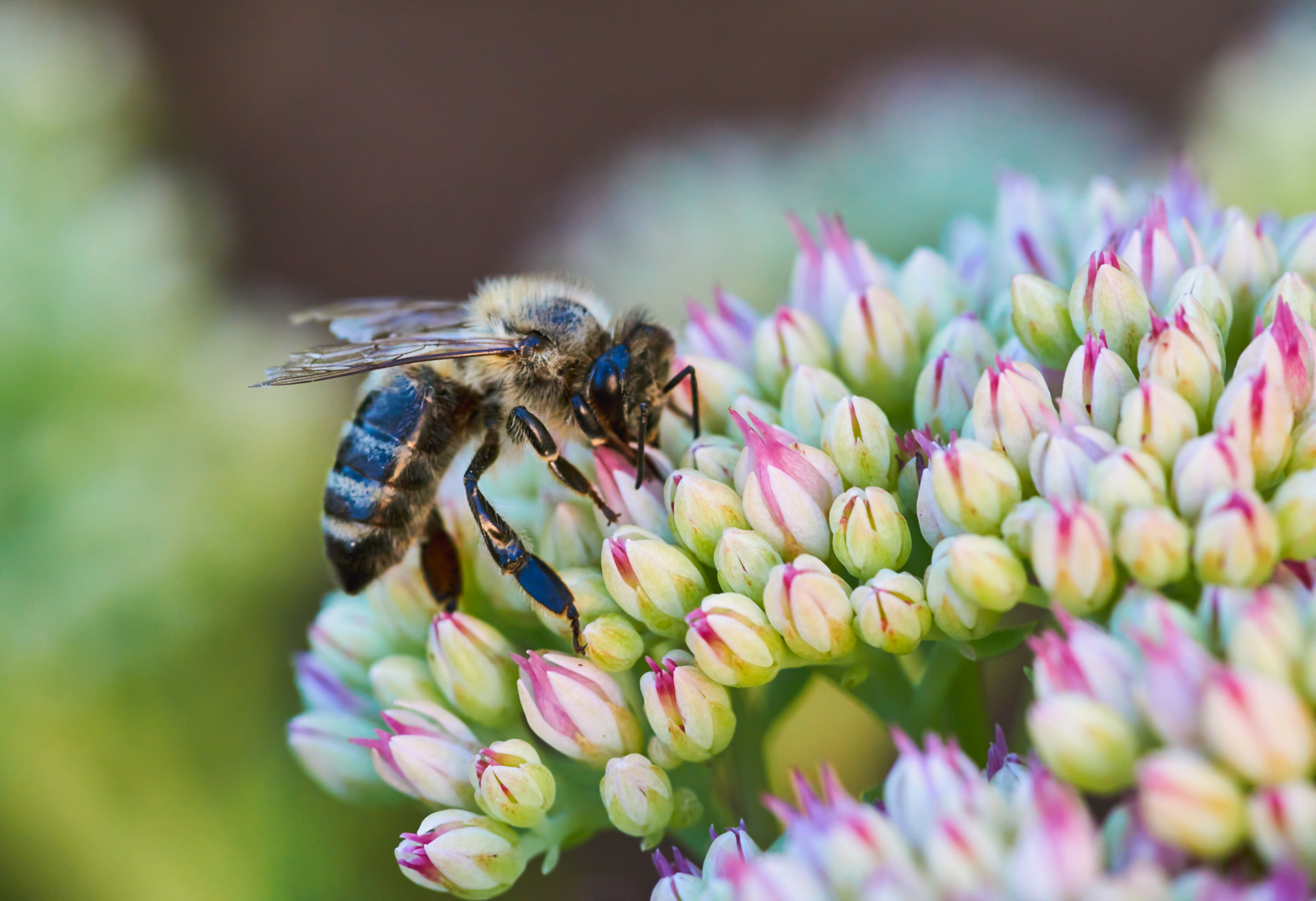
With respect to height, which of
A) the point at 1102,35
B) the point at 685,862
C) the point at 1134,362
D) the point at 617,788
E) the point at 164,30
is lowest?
the point at 685,862

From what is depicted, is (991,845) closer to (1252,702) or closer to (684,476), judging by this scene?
(1252,702)

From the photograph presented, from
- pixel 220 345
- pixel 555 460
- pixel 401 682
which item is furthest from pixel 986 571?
pixel 220 345

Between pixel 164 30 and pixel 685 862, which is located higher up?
pixel 164 30

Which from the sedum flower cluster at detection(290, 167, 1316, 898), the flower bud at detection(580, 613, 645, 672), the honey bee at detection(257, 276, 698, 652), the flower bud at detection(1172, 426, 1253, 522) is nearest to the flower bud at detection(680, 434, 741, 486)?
the sedum flower cluster at detection(290, 167, 1316, 898)

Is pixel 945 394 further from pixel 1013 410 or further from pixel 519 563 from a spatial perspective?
pixel 519 563

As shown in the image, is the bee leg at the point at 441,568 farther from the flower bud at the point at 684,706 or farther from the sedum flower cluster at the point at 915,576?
the flower bud at the point at 684,706

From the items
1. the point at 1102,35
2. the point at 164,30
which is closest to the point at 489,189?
the point at 164,30

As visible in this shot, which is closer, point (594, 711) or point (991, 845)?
point (991, 845)
